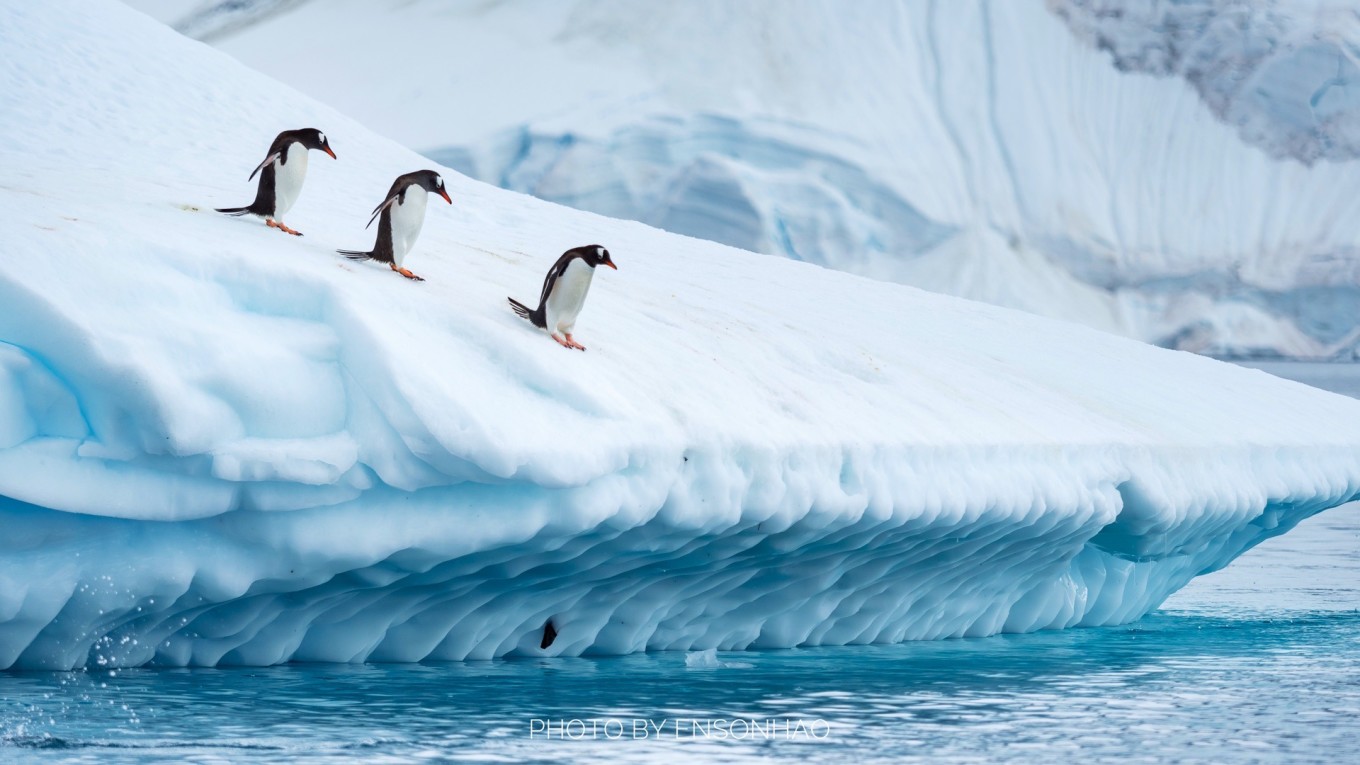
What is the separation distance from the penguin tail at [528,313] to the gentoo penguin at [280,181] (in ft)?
3.08

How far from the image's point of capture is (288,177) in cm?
612

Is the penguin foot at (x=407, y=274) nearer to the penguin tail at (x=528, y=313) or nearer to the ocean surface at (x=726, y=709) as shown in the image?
the penguin tail at (x=528, y=313)

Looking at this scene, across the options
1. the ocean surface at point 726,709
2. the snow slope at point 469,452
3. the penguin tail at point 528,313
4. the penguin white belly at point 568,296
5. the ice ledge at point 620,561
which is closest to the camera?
the ocean surface at point 726,709

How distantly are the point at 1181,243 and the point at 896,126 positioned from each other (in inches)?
353

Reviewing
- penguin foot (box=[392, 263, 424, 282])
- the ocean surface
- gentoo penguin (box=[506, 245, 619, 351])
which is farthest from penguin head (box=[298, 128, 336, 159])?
the ocean surface

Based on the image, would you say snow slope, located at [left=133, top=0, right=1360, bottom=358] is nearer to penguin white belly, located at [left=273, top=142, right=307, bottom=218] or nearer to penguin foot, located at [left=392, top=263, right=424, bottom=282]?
penguin white belly, located at [left=273, top=142, right=307, bottom=218]

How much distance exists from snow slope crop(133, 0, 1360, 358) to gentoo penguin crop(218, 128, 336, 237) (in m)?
29.9

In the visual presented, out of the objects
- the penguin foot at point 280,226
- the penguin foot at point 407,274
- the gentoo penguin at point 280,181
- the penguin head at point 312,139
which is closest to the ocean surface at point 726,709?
the penguin foot at point 407,274

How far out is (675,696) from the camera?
203 inches

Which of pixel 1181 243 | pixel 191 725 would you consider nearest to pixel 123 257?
pixel 191 725

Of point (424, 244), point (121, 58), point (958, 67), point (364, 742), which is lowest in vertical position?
point (364, 742)

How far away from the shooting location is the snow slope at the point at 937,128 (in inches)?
1490

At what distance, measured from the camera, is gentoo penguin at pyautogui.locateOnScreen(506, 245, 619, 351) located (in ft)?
18.0

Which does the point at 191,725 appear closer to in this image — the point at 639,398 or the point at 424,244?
the point at 639,398
